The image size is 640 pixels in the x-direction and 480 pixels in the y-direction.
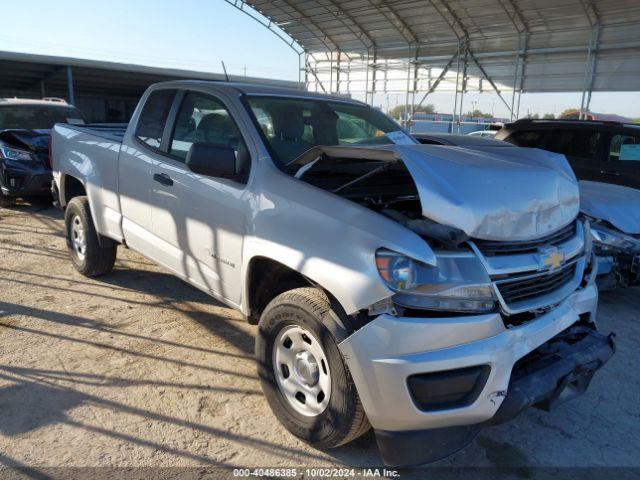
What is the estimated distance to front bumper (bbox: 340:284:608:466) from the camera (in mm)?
2219

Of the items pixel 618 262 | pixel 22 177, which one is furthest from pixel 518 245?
pixel 22 177

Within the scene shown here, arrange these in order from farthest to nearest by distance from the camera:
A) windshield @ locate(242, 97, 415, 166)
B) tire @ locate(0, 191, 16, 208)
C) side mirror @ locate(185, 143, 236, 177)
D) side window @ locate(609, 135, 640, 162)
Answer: tire @ locate(0, 191, 16, 208) → side window @ locate(609, 135, 640, 162) → windshield @ locate(242, 97, 415, 166) → side mirror @ locate(185, 143, 236, 177)

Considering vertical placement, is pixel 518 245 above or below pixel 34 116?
below

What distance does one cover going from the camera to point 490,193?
8.54 ft

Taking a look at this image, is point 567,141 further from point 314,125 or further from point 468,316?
point 468,316

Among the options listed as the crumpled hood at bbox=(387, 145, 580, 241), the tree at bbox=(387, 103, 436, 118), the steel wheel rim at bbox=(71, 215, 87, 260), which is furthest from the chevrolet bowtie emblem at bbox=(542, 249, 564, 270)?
the tree at bbox=(387, 103, 436, 118)

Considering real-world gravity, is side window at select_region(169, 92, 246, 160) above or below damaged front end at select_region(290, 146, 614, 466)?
above

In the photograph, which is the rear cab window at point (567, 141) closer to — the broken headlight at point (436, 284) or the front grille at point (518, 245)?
the front grille at point (518, 245)

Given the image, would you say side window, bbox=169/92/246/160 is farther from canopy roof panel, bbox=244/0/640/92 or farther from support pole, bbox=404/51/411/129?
support pole, bbox=404/51/411/129

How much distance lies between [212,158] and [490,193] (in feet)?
5.15

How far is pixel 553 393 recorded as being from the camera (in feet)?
8.34

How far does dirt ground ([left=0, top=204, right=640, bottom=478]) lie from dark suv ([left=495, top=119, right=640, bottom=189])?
3.41m

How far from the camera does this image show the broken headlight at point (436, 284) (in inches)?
89.7

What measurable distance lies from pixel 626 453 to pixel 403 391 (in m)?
1.59
